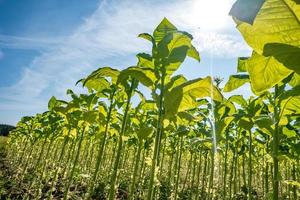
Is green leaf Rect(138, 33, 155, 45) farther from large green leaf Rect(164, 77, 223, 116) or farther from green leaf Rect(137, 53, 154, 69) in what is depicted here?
large green leaf Rect(164, 77, 223, 116)

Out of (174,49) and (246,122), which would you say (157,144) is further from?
(246,122)

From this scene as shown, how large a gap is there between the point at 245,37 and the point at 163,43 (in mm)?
2299

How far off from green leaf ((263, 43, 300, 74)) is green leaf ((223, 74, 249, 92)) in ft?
5.52

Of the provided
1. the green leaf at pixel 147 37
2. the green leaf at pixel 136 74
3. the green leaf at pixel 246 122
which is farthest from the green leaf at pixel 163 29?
the green leaf at pixel 246 122

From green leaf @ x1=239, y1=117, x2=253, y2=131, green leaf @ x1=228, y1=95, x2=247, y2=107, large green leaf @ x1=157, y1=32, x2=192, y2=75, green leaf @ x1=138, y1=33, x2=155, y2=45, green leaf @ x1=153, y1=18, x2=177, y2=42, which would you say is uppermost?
green leaf @ x1=228, y1=95, x2=247, y2=107

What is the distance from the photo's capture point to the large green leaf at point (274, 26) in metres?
1.55

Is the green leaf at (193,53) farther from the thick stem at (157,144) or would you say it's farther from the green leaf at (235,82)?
the green leaf at (235,82)

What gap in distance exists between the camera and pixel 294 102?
10.6 ft

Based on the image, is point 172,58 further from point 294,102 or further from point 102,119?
point 102,119

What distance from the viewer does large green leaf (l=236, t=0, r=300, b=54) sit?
155cm

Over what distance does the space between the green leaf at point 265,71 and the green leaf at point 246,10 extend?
53cm

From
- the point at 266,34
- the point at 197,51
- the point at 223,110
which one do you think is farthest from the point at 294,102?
the point at 223,110

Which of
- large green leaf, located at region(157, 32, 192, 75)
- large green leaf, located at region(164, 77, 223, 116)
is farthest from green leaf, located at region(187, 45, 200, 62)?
large green leaf, located at region(164, 77, 223, 116)

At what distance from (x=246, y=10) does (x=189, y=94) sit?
79.0 inches
